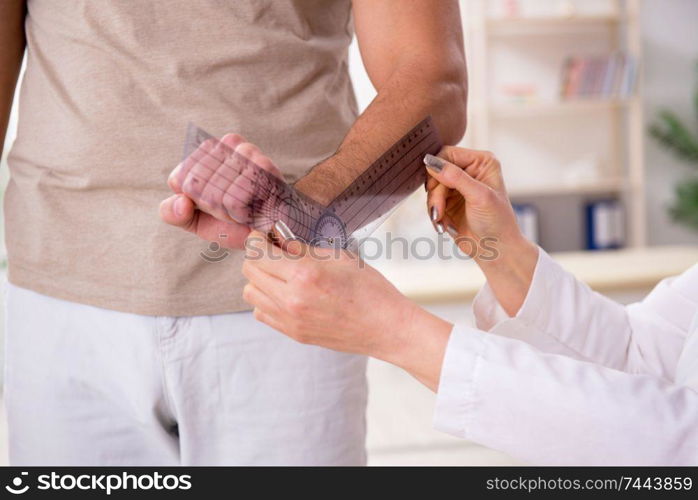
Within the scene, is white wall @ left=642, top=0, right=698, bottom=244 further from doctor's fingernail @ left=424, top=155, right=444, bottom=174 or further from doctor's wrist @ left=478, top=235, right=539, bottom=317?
doctor's fingernail @ left=424, top=155, right=444, bottom=174

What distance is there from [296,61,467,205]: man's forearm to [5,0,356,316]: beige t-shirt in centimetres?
11

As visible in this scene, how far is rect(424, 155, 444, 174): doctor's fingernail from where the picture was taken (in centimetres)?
101

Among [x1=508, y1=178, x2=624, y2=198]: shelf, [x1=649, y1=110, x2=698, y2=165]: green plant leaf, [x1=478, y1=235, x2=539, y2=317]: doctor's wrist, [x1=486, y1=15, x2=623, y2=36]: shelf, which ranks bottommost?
[x1=478, y1=235, x2=539, y2=317]: doctor's wrist

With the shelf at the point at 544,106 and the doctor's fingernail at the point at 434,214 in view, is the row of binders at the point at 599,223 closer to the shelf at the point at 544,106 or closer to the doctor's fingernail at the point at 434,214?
the shelf at the point at 544,106

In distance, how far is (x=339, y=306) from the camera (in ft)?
2.78

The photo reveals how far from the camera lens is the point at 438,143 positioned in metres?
1.03

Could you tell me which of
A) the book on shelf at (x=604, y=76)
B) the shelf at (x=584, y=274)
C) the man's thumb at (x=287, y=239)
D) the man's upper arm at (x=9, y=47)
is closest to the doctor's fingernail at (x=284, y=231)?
the man's thumb at (x=287, y=239)

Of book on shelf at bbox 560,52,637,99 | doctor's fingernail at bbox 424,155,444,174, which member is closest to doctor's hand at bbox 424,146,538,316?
doctor's fingernail at bbox 424,155,444,174

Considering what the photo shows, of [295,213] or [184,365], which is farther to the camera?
[184,365]

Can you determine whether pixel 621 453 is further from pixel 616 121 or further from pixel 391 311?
pixel 616 121

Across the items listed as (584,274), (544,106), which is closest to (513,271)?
(584,274)

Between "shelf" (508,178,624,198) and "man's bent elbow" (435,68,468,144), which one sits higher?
"shelf" (508,178,624,198)

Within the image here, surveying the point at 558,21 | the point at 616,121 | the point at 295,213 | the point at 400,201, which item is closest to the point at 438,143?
the point at 400,201
